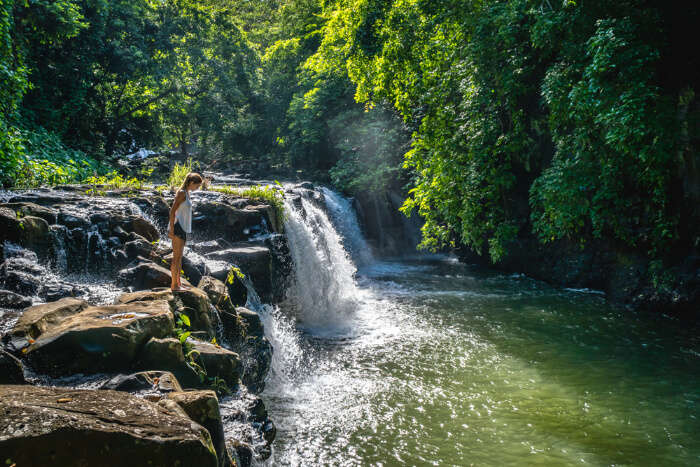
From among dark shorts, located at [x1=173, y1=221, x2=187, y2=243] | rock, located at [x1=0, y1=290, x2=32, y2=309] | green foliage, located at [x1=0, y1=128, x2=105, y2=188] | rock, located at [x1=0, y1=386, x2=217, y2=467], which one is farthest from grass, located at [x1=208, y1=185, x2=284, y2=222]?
rock, located at [x1=0, y1=386, x2=217, y2=467]

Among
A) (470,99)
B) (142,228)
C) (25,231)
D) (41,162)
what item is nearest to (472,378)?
(470,99)

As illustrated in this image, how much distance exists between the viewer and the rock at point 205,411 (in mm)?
3111

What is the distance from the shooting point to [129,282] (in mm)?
5727

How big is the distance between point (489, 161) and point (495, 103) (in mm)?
1247

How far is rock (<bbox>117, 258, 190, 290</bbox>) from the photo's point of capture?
563 centimetres

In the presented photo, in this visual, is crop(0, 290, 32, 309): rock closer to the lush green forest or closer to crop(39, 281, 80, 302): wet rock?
crop(39, 281, 80, 302): wet rock

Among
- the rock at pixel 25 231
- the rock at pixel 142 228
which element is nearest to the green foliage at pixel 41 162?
the rock at pixel 142 228

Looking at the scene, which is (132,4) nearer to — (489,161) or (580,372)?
(489,161)

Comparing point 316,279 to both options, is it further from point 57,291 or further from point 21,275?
point 21,275

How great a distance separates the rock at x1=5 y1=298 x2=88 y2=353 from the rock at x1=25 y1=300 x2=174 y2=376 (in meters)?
0.09

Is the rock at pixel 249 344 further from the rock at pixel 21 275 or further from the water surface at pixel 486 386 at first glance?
the rock at pixel 21 275

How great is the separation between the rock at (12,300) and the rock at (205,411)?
2694 millimetres

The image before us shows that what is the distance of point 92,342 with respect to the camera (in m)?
3.58

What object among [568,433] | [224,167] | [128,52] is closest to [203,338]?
[568,433]
